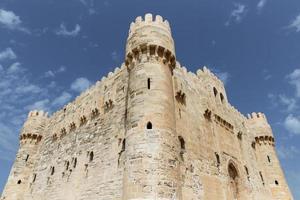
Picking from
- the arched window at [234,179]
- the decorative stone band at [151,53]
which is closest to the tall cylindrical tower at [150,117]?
the decorative stone band at [151,53]

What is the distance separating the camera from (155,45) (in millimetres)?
12367

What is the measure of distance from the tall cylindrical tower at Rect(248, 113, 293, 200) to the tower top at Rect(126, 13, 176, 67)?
40.5ft

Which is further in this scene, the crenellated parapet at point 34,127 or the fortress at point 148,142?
the crenellated parapet at point 34,127

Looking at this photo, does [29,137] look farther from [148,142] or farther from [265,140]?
[265,140]

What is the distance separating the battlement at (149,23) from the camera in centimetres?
1332

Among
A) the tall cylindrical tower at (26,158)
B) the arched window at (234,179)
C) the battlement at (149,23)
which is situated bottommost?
the arched window at (234,179)

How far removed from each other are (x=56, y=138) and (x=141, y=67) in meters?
9.85

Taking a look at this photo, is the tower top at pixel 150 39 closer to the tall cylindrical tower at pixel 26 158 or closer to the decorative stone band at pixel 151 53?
the decorative stone band at pixel 151 53

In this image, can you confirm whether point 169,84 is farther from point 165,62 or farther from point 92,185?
point 92,185

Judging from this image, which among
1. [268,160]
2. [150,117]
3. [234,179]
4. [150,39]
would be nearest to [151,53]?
[150,39]

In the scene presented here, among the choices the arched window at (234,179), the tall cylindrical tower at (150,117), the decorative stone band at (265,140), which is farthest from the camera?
the decorative stone band at (265,140)

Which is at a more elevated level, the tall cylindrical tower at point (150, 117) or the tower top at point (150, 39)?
the tower top at point (150, 39)

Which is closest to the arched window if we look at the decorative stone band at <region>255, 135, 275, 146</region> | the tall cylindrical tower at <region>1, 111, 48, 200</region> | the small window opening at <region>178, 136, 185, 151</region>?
the small window opening at <region>178, 136, 185, 151</region>

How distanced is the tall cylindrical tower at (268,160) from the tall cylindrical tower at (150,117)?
40.6 feet
